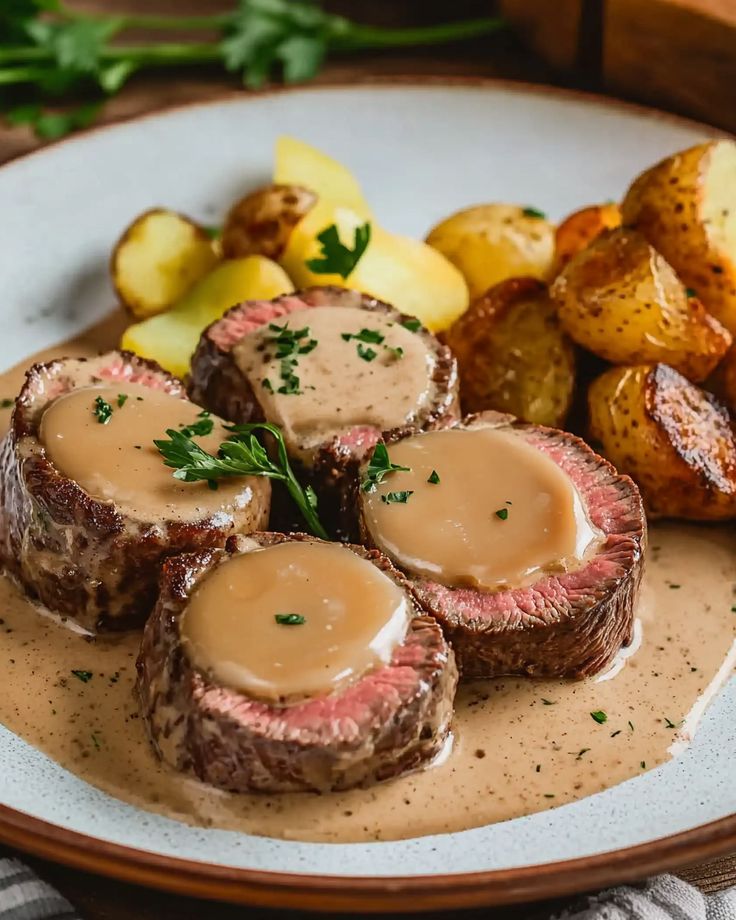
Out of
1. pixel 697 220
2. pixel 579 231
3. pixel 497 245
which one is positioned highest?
pixel 697 220

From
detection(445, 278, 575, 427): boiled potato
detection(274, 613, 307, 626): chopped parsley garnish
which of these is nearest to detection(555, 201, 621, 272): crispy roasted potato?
detection(445, 278, 575, 427): boiled potato

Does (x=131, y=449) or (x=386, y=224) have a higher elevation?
(x=131, y=449)

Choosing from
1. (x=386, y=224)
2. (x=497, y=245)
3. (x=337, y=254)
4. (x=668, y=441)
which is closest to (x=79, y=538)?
(x=337, y=254)

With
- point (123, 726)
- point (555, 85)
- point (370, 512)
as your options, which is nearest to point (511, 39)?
point (555, 85)

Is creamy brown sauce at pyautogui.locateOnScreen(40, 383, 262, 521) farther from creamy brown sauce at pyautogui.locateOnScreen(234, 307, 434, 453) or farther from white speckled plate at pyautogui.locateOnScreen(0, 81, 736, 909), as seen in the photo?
white speckled plate at pyautogui.locateOnScreen(0, 81, 736, 909)

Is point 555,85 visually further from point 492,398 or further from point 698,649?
point 698,649

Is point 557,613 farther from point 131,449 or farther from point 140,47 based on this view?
point 140,47
